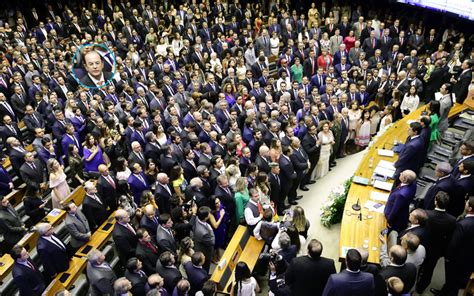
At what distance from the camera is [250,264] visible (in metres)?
5.82

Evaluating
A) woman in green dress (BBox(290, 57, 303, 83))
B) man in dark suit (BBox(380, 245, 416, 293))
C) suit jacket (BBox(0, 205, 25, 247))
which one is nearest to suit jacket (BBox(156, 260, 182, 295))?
man in dark suit (BBox(380, 245, 416, 293))

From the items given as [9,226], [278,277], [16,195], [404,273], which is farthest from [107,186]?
[404,273]

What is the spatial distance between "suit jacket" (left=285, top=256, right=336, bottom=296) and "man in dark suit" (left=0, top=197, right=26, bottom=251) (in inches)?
172

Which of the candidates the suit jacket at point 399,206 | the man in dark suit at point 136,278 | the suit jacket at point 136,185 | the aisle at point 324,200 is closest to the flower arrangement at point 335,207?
the aisle at point 324,200

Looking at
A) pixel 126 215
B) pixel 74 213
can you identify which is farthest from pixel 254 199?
pixel 74 213

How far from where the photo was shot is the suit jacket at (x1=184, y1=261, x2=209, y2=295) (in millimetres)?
5059

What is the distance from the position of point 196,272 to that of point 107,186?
2.62m

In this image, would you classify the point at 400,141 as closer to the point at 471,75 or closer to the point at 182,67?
the point at 471,75

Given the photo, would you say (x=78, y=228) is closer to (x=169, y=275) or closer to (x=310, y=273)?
(x=169, y=275)

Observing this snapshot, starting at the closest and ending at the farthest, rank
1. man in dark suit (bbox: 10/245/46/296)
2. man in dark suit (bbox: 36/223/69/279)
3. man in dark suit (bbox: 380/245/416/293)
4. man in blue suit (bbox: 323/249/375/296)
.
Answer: man in blue suit (bbox: 323/249/375/296), man in dark suit (bbox: 380/245/416/293), man in dark suit (bbox: 10/245/46/296), man in dark suit (bbox: 36/223/69/279)

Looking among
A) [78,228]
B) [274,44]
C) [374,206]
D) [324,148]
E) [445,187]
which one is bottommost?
[324,148]

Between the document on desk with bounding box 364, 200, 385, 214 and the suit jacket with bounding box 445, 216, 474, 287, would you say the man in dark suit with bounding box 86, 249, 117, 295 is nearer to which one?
the document on desk with bounding box 364, 200, 385, 214

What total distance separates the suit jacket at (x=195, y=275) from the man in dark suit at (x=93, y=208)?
7.30ft

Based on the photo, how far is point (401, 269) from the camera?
445 cm
